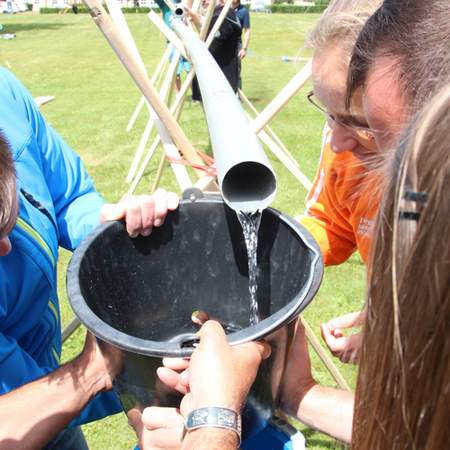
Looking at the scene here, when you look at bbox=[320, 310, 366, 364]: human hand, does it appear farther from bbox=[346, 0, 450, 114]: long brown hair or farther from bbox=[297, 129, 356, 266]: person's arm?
bbox=[346, 0, 450, 114]: long brown hair

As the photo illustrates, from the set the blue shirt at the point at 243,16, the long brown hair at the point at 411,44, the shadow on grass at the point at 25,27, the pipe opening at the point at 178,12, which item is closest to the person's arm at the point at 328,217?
the long brown hair at the point at 411,44

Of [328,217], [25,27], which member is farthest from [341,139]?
[25,27]

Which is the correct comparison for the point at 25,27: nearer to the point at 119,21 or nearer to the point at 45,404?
the point at 119,21

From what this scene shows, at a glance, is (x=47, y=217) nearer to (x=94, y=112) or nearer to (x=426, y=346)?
(x=426, y=346)

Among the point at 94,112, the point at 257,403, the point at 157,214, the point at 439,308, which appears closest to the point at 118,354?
the point at 257,403

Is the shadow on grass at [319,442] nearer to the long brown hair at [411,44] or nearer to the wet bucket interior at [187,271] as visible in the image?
the wet bucket interior at [187,271]

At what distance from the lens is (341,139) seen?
1154 mm

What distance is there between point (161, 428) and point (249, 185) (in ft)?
1.55

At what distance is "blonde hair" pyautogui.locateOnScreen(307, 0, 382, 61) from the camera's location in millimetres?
1069

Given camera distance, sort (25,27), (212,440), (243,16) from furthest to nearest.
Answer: (25,27) → (243,16) → (212,440)

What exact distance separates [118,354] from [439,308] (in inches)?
19.3

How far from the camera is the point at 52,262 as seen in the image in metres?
1.10

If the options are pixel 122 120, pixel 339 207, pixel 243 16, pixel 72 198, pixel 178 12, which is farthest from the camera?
pixel 243 16

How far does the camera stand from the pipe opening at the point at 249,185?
94 centimetres
